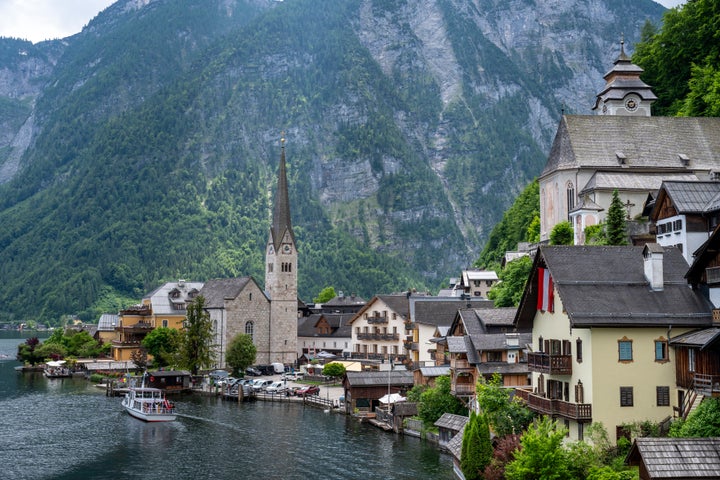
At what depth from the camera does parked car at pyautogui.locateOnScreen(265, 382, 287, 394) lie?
9533 centimetres

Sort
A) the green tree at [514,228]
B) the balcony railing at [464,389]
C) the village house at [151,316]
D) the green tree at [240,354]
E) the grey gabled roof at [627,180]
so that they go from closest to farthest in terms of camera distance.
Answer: the balcony railing at [464,389]
the grey gabled roof at [627,180]
the green tree at [240,354]
the village house at [151,316]
the green tree at [514,228]

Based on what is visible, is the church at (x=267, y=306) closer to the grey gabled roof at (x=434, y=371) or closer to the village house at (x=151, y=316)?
the village house at (x=151, y=316)

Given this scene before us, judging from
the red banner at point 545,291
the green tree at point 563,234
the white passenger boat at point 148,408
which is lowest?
the white passenger boat at point 148,408

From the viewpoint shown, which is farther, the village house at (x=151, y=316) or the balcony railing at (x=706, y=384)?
the village house at (x=151, y=316)

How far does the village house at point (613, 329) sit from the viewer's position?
40781mm

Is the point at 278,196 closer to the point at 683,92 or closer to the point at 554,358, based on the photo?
the point at 683,92

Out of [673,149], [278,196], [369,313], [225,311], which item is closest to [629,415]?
[673,149]

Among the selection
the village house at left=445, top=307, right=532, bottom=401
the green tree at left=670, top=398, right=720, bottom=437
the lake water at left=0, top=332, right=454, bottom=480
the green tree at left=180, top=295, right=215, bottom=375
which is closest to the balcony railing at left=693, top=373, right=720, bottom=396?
the green tree at left=670, top=398, right=720, bottom=437

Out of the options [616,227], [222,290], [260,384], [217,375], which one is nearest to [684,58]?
[616,227]

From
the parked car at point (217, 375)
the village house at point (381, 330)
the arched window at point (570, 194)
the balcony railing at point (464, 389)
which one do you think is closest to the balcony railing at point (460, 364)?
the balcony railing at point (464, 389)

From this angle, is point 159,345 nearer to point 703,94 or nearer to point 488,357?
point 488,357

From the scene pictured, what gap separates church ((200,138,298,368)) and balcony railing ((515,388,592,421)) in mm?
77609

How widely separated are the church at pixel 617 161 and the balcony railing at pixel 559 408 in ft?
115

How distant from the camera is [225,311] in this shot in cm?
12138
